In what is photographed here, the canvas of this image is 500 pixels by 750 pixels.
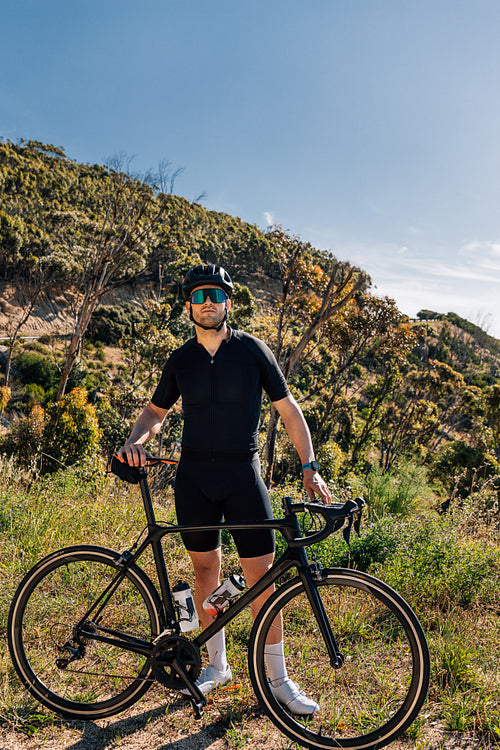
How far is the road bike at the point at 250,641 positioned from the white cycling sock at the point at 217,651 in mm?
195

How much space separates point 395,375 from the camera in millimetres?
22422

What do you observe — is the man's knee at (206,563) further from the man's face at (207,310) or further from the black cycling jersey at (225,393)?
the man's face at (207,310)

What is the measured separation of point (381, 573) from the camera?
10.5 feet

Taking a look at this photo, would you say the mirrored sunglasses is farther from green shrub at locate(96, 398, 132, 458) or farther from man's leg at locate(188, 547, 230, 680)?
green shrub at locate(96, 398, 132, 458)

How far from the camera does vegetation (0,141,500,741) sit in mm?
2951

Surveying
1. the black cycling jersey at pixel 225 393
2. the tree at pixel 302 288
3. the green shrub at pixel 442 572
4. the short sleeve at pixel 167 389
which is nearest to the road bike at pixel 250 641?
the black cycling jersey at pixel 225 393

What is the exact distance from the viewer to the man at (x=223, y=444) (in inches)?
77.9

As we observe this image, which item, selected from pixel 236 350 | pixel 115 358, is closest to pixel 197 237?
pixel 115 358

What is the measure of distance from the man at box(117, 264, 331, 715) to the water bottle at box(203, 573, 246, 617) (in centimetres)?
10

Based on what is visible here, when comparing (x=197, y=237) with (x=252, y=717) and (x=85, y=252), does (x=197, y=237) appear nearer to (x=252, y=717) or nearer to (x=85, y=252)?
(x=85, y=252)

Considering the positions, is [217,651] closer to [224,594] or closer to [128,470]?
[224,594]

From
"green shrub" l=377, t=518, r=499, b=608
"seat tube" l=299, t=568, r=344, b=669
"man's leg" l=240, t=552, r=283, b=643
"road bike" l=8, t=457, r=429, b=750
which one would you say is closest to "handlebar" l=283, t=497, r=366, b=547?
"road bike" l=8, t=457, r=429, b=750

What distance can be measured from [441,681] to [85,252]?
31.1m

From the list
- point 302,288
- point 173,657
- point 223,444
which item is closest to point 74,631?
point 173,657
